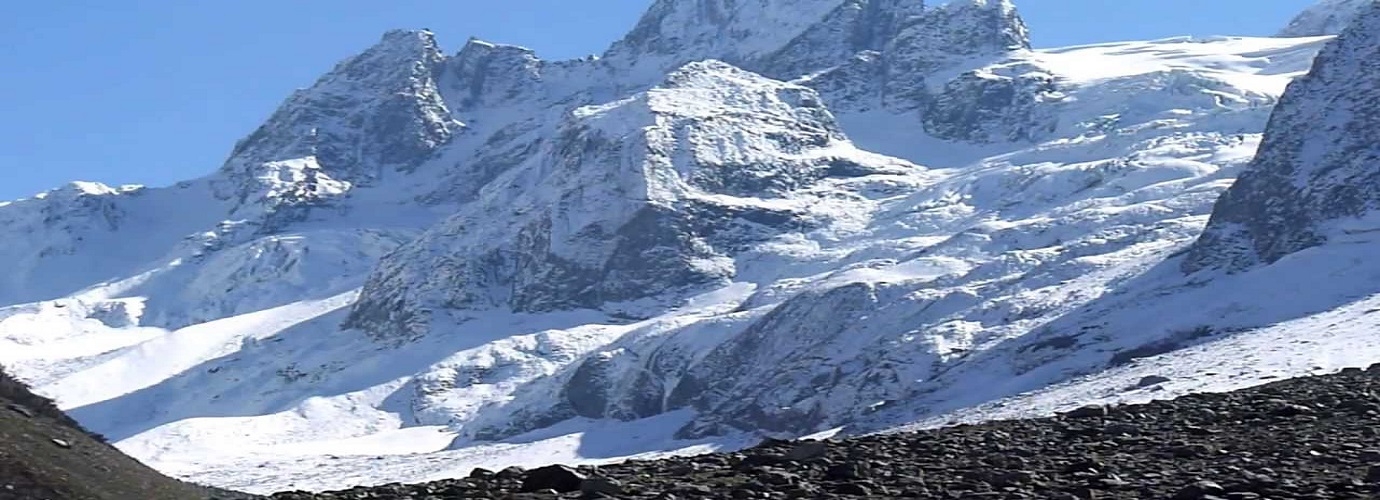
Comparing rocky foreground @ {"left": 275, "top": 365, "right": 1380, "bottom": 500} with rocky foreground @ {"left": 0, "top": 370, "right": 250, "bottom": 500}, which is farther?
rocky foreground @ {"left": 275, "top": 365, "right": 1380, "bottom": 500}

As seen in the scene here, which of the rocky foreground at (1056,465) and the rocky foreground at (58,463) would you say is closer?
the rocky foreground at (58,463)

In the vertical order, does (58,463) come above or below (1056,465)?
above

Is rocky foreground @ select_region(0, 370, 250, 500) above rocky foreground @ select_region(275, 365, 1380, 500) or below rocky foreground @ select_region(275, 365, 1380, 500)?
above

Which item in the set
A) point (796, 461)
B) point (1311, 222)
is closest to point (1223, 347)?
point (1311, 222)

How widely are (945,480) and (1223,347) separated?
4573 inches

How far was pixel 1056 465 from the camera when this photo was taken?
2325 centimetres

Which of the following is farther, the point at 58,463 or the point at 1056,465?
the point at 1056,465

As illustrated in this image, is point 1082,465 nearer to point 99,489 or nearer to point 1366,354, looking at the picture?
point 99,489

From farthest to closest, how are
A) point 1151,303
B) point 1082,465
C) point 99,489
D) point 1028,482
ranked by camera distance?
point 1151,303 < point 1082,465 < point 1028,482 < point 99,489

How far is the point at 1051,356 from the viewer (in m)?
170

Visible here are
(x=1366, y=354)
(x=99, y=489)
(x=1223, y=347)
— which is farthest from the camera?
(x=1223, y=347)

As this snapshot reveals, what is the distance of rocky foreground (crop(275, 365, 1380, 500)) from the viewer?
2089 centimetres

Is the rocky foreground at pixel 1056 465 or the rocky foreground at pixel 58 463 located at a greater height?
the rocky foreground at pixel 58 463

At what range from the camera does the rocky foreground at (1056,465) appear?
20.9 metres
